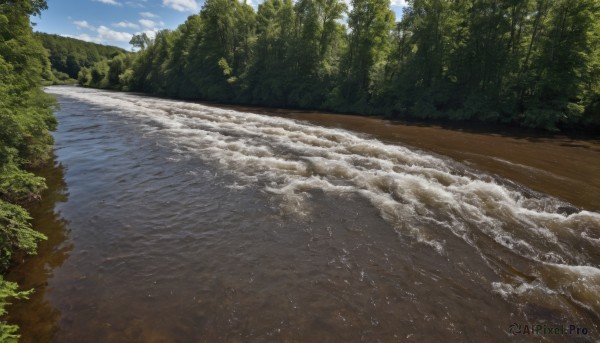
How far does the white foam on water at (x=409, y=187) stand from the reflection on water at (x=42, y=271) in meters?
5.29

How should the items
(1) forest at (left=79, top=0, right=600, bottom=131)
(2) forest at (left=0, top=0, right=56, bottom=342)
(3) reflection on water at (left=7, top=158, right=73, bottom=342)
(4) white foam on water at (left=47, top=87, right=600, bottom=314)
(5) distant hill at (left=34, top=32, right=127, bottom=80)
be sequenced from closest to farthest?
(3) reflection on water at (left=7, top=158, right=73, bottom=342), (4) white foam on water at (left=47, top=87, right=600, bottom=314), (2) forest at (left=0, top=0, right=56, bottom=342), (1) forest at (left=79, top=0, right=600, bottom=131), (5) distant hill at (left=34, top=32, right=127, bottom=80)

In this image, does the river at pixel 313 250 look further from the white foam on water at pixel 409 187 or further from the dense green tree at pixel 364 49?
the dense green tree at pixel 364 49

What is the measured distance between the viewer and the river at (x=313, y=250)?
17.5 ft

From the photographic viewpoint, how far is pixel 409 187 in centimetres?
1074

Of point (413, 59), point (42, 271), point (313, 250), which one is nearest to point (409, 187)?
point (313, 250)

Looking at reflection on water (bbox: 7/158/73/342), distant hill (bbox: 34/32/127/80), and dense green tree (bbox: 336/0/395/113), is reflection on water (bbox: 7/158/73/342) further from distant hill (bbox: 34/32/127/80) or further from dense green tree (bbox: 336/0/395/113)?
distant hill (bbox: 34/32/127/80)

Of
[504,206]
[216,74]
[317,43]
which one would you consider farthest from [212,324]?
[216,74]

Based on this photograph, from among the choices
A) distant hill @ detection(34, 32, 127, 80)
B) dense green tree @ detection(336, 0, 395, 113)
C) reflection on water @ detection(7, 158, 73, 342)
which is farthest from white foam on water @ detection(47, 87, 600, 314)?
distant hill @ detection(34, 32, 127, 80)

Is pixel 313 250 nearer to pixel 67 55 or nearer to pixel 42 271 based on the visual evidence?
pixel 42 271

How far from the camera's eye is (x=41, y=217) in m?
9.17

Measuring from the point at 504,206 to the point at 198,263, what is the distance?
8.85 meters

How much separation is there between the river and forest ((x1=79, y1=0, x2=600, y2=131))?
1229 cm

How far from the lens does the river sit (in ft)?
17.5

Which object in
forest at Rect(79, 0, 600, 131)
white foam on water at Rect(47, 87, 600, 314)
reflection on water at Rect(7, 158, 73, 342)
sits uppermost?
forest at Rect(79, 0, 600, 131)
